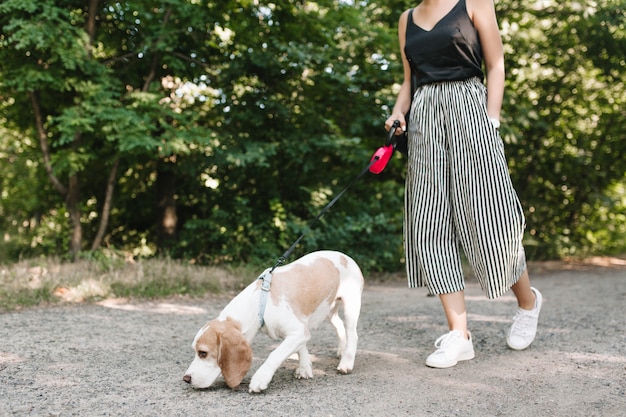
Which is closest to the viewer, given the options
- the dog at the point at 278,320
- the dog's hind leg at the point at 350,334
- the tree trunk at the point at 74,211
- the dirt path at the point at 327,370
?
A: the dirt path at the point at 327,370

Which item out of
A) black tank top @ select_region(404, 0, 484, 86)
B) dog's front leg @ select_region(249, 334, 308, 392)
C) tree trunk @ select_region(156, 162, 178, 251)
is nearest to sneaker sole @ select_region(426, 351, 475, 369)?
dog's front leg @ select_region(249, 334, 308, 392)

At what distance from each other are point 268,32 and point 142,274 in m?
3.17

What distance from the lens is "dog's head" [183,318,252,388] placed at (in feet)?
9.17

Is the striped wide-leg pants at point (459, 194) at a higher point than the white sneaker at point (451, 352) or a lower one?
higher

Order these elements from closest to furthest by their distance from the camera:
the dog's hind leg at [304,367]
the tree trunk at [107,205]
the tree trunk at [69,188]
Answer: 1. the dog's hind leg at [304,367]
2. the tree trunk at [69,188]
3. the tree trunk at [107,205]

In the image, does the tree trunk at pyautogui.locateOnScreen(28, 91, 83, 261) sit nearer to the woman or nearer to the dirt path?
the dirt path

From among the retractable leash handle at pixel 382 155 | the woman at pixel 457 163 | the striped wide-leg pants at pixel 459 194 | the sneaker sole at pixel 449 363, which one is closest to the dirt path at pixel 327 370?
the sneaker sole at pixel 449 363

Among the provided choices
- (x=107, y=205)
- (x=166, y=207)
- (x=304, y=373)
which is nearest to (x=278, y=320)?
(x=304, y=373)

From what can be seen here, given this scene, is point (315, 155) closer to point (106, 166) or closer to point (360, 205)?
point (360, 205)

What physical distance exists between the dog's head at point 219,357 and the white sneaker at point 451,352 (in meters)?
1.09

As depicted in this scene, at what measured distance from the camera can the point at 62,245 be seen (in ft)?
24.0

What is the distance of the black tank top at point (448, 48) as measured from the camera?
337 cm

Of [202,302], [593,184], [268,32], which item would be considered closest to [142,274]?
[202,302]

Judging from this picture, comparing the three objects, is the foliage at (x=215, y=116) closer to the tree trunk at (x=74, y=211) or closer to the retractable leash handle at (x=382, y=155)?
the tree trunk at (x=74, y=211)
